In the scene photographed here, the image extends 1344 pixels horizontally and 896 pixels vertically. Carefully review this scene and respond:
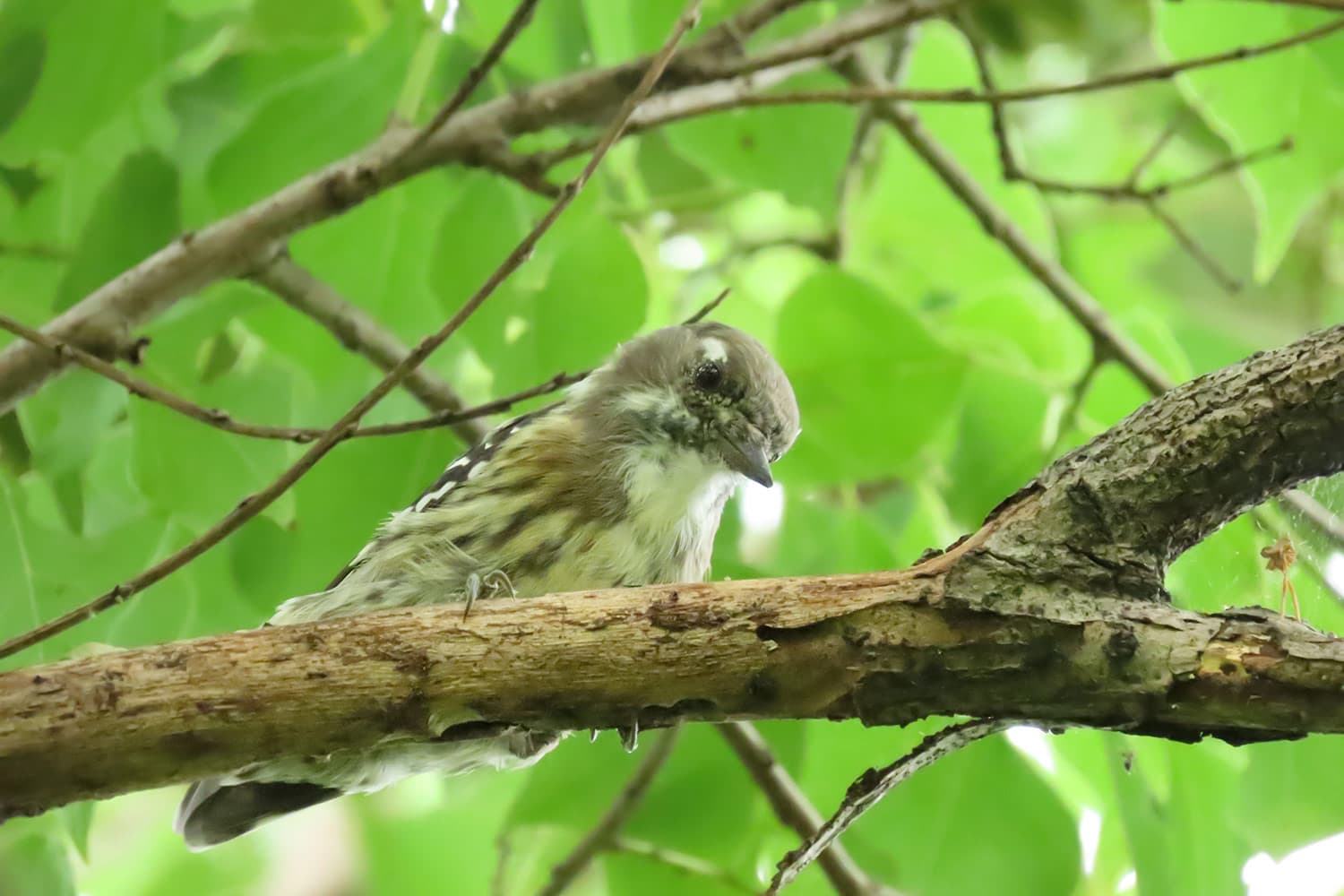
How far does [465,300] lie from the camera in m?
3.25

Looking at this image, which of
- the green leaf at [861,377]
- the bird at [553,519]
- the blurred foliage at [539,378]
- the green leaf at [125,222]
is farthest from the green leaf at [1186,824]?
the green leaf at [125,222]

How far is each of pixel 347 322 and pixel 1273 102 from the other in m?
2.35

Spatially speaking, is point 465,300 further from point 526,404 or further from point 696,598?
point 696,598

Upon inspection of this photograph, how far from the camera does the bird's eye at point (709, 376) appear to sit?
347cm

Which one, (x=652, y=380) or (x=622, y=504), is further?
(x=652, y=380)

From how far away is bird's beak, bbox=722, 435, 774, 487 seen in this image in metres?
3.27

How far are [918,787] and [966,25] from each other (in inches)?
83.1

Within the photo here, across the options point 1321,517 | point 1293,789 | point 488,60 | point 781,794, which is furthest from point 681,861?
point 488,60

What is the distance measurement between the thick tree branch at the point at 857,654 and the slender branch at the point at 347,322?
3.94ft

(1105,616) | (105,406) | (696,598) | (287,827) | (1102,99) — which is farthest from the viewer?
(287,827)

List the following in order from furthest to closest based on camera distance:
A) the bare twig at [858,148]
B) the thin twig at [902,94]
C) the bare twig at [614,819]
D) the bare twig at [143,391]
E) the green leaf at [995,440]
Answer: the bare twig at [858,148] < the green leaf at [995,440] < the bare twig at [614,819] < the thin twig at [902,94] < the bare twig at [143,391]

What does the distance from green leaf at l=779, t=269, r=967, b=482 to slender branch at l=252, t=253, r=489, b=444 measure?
90 centimetres

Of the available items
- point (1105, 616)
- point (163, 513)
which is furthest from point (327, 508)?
point (1105, 616)

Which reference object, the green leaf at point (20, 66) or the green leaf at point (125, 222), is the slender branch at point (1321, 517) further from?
the green leaf at point (20, 66)
